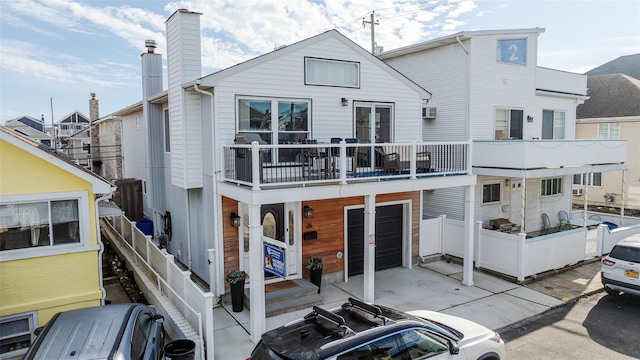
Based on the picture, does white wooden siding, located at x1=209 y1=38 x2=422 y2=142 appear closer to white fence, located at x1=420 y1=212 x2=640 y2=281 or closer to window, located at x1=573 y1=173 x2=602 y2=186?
white fence, located at x1=420 y1=212 x2=640 y2=281

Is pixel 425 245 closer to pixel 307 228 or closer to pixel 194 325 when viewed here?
pixel 307 228

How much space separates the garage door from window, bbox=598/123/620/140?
56.2 feet

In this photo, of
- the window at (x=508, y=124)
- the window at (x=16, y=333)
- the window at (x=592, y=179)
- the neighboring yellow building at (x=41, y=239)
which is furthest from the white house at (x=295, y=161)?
the window at (x=592, y=179)

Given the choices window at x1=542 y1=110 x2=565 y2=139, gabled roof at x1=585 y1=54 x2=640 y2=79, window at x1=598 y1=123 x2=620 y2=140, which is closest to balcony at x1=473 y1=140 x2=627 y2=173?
window at x1=542 y1=110 x2=565 y2=139

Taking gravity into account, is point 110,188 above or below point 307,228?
above

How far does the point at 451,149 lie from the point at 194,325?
8390 mm

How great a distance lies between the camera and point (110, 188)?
27.2 ft

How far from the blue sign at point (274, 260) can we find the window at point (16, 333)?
442 cm

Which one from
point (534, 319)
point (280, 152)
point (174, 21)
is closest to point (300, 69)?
point (280, 152)

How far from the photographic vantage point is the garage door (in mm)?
12281

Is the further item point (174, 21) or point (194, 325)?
point (174, 21)

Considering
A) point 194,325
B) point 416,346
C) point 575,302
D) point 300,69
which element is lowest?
point 575,302

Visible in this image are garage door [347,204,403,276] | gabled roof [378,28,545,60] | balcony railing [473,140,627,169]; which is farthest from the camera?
gabled roof [378,28,545,60]

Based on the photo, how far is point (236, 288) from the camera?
962cm
